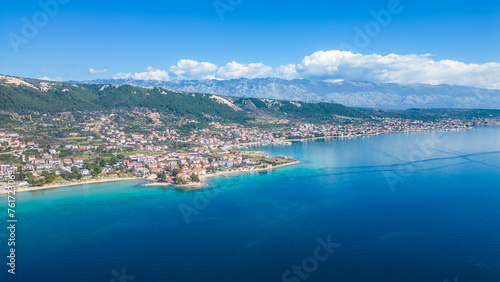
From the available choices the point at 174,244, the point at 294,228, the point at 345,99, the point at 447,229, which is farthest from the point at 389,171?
the point at 345,99

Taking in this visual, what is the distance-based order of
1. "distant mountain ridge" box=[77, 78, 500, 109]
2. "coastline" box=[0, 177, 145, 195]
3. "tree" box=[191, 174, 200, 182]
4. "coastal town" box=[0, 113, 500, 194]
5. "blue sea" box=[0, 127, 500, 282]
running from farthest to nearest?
"distant mountain ridge" box=[77, 78, 500, 109] → "coastal town" box=[0, 113, 500, 194] → "tree" box=[191, 174, 200, 182] → "coastline" box=[0, 177, 145, 195] → "blue sea" box=[0, 127, 500, 282]

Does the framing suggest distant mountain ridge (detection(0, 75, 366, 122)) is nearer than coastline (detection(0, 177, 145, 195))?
No

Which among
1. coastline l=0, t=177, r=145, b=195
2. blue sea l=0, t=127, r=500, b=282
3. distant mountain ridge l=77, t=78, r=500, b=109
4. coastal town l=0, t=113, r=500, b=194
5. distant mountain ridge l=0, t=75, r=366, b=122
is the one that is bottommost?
blue sea l=0, t=127, r=500, b=282

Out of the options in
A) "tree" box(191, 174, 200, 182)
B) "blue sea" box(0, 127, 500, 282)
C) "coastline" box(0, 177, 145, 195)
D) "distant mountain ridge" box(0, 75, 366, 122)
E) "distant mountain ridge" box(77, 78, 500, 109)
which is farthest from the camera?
"distant mountain ridge" box(77, 78, 500, 109)

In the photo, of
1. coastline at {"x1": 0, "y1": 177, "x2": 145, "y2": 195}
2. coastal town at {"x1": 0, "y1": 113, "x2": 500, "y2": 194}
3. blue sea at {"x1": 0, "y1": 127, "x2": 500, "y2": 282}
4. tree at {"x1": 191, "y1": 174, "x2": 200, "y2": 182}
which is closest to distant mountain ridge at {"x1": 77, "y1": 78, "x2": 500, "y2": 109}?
coastal town at {"x1": 0, "y1": 113, "x2": 500, "y2": 194}

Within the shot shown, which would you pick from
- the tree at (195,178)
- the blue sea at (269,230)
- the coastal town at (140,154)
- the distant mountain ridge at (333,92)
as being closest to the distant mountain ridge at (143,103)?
the coastal town at (140,154)

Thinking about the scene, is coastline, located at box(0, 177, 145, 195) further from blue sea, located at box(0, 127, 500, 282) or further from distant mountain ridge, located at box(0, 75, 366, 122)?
distant mountain ridge, located at box(0, 75, 366, 122)

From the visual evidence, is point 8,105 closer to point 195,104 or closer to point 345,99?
point 195,104

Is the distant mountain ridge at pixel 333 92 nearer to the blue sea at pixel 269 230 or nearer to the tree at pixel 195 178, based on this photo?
the tree at pixel 195 178
